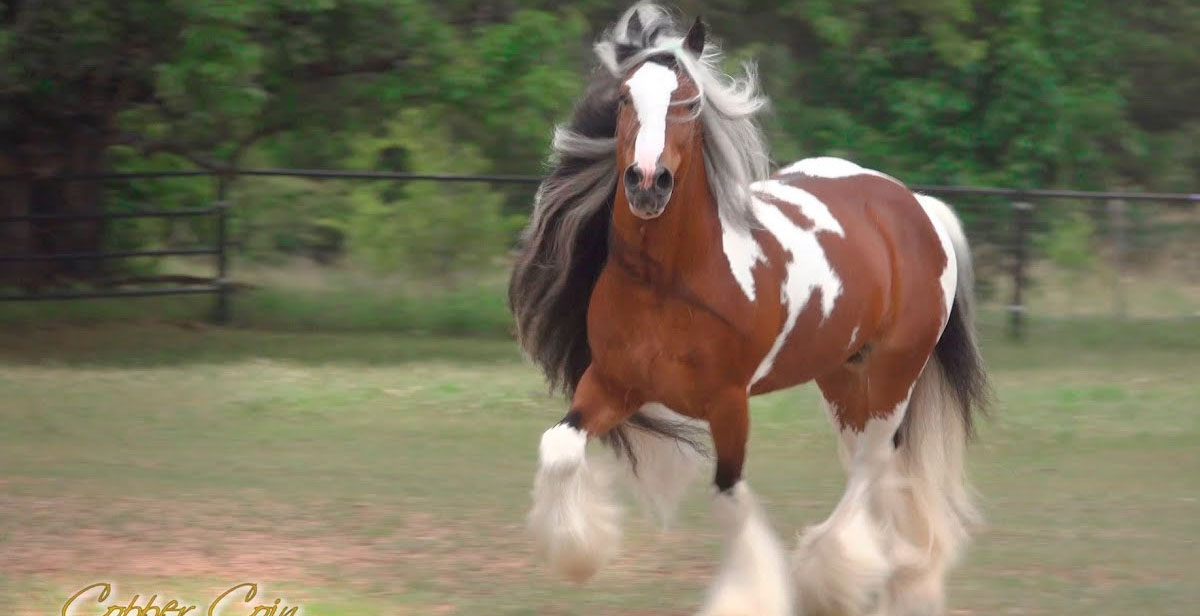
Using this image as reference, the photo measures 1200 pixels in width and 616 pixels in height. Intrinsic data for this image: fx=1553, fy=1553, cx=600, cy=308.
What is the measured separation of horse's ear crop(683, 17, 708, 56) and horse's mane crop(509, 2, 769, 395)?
4cm

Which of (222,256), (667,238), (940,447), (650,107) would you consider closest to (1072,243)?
(222,256)

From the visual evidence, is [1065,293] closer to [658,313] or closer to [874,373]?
[874,373]


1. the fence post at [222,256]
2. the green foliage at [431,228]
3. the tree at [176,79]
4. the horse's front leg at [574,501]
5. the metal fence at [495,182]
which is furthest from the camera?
the green foliage at [431,228]

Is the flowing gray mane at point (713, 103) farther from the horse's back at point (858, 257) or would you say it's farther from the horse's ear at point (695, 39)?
the horse's back at point (858, 257)

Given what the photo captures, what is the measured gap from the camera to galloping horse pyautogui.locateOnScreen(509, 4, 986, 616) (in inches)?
181

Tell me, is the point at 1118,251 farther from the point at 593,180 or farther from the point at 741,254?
the point at 593,180

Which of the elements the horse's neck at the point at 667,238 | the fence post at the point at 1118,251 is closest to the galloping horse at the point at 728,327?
the horse's neck at the point at 667,238

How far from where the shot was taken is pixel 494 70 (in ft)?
40.5

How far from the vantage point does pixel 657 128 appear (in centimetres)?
437

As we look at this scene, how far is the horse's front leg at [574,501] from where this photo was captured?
178 inches

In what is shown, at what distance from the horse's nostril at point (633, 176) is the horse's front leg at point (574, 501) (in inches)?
27.4

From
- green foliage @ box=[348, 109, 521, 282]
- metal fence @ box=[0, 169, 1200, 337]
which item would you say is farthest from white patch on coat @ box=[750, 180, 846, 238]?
green foliage @ box=[348, 109, 521, 282]

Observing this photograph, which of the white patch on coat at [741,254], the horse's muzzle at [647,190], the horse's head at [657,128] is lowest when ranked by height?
the white patch on coat at [741,254]

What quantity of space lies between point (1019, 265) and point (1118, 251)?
97cm
